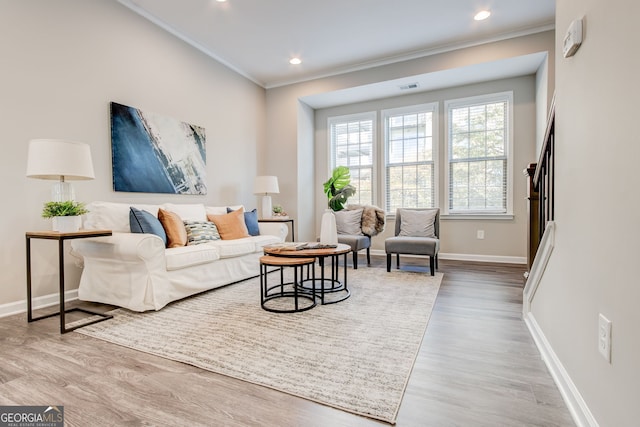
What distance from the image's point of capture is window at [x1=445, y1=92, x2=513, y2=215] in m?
4.77

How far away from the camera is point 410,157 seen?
213 inches

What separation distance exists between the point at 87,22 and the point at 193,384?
3507 millimetres

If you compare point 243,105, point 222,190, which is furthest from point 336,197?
point 243,105

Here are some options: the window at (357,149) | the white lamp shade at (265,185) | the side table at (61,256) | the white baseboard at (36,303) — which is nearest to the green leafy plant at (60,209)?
the side table at (61,256)

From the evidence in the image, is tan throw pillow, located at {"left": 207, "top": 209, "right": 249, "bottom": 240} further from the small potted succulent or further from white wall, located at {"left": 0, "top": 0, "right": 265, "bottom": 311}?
the small potted succulent

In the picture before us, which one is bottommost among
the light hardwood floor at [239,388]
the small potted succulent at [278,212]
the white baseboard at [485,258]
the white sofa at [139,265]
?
the light hardwood floor at [239,388]

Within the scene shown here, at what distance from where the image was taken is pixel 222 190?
476 cm

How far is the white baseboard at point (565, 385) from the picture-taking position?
1.20 m

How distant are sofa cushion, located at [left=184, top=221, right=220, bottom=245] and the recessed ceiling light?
394cm

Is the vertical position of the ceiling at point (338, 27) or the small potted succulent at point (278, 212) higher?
the ceiling at point (338, 27)

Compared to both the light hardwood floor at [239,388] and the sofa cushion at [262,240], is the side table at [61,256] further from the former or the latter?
the sofa cushion at [262,240]

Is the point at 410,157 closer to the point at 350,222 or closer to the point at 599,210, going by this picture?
the point at 350,222

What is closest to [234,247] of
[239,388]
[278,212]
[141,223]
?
[141,223]

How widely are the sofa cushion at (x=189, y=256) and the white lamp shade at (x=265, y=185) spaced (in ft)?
6.15
